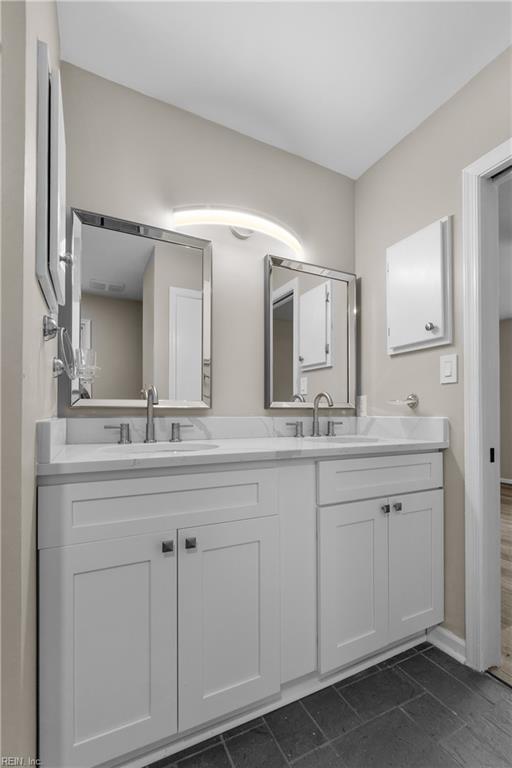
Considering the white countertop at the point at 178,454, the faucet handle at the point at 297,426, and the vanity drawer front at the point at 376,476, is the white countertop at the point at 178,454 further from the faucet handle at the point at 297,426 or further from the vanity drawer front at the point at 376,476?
the faucet handle at the point at 297,426

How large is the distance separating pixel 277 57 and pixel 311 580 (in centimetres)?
207

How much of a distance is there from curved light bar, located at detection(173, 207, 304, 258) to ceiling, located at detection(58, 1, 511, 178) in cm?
45

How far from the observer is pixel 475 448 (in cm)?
150

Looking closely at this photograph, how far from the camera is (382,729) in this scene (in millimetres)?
1166

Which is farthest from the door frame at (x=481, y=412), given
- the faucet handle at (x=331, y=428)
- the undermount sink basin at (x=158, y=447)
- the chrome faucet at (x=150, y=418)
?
the chrome faucet at (x=150, y=418)

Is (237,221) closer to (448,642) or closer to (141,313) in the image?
(141,313)

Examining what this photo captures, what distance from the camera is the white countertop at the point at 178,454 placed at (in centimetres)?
95

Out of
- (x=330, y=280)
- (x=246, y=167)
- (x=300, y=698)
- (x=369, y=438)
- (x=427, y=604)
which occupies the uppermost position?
(x=246, y=167)

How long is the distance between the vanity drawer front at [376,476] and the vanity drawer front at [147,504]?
24 cm

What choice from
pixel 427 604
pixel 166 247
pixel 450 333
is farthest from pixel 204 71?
pixel 427 604

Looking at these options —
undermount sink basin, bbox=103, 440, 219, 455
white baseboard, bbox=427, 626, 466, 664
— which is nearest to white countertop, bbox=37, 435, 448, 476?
undermount sink basin, bbox=103, 440, 219, 455

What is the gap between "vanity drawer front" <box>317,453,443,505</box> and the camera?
4.42 ft

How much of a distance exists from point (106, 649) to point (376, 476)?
3.48 ft

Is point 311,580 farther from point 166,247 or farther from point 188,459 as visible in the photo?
point 166,247
